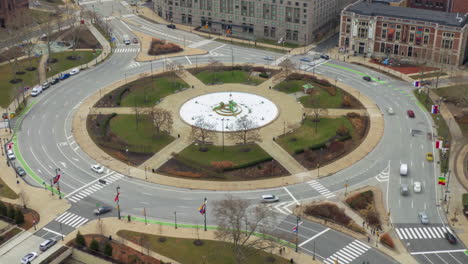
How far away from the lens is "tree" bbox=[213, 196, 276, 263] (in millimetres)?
105625

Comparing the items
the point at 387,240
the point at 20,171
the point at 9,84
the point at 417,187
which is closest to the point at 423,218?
the point at 417,187

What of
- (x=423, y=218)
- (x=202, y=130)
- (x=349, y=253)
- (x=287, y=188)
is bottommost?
(x=349, y=253)

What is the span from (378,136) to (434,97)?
115ft

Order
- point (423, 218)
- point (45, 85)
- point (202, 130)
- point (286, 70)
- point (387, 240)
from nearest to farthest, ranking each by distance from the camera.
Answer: point (387, 240) < point (423, 218) < point (202, 130) < point (286, 70) < point (45, 85)

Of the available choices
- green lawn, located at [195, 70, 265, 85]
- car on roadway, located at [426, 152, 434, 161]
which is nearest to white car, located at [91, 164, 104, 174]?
green lawn, located at [195, 70, 265, 85]

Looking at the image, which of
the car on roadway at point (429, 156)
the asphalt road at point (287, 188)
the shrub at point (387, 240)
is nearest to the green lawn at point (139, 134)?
the asphalt road at point (287, 188)

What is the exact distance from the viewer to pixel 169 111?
169 metres

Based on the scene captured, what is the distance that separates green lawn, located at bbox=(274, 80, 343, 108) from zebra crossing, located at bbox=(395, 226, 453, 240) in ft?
198

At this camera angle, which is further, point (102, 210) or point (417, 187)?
point (417, 187)

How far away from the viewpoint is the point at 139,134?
157m

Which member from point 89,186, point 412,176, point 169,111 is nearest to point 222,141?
point 169,111

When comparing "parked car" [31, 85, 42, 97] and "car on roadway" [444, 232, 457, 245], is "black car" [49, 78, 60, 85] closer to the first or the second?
"parked car" [31, 85, 42, 97]

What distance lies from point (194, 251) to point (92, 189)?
1376 inches

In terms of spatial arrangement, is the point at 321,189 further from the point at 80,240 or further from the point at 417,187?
the point at 80,240
